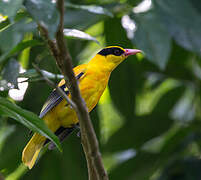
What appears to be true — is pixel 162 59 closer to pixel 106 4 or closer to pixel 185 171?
pixel 106 4

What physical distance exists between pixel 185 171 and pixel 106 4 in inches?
56.8

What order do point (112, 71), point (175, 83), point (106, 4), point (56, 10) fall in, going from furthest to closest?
1. point (175, 83)
2. point (112, 71)
3. point (106, 4)
4. point (56, 10)

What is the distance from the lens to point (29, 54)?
3486mm

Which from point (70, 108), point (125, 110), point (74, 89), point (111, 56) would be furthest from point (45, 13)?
point (125, 110)

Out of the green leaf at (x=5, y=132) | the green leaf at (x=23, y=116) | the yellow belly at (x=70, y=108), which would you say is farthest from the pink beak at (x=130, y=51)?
the green leaf at (x=23, y=116)

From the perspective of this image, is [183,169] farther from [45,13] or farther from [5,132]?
[45,13]

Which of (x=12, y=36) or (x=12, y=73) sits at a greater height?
(x=12, y=36)

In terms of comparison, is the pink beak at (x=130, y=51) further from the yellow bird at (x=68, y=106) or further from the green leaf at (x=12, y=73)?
the green leaf at (x=12, y=73)

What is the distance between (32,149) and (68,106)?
44 centimetres

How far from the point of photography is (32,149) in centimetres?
335

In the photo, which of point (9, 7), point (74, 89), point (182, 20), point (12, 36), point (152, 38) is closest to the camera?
point (9, 7)

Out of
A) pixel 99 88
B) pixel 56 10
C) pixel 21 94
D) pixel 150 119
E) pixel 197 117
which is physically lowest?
pixel 197 117

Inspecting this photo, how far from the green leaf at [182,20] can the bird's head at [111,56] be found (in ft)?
3.63

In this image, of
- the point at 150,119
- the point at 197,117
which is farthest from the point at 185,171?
the point at 197,117
